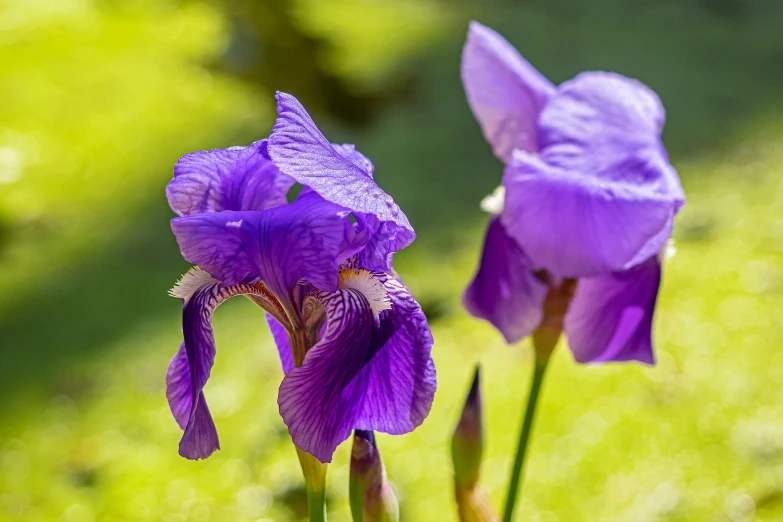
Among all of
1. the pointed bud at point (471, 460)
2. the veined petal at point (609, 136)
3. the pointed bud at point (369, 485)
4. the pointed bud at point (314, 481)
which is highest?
the veined petal at point (609, 136)

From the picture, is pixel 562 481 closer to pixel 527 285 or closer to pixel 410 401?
pixel 527 285

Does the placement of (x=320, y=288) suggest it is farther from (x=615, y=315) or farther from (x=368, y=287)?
(x=615, y=315)

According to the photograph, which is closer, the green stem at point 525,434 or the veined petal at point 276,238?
the veined petal at point 276,238

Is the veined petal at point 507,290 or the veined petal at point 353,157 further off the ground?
A: the veined petal at point 353,157

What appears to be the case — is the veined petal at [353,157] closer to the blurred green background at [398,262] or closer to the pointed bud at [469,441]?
the pointed bud at [469,441]

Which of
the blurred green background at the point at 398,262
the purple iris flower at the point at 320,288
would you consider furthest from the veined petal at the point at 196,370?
the blurred green background at the point at 398,262

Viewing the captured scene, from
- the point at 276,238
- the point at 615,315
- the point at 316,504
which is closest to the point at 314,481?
the point at 316,504
